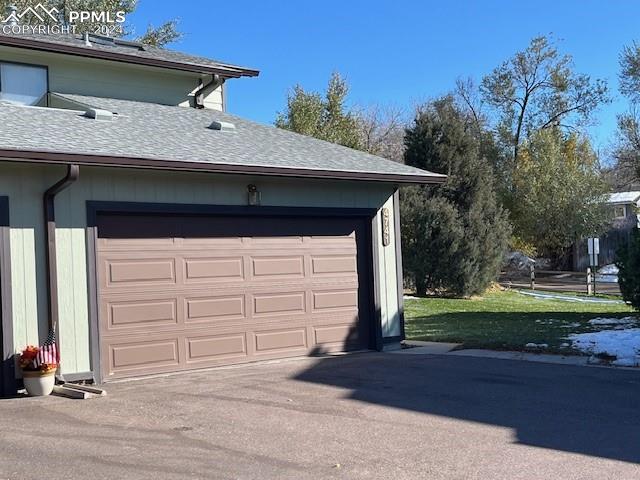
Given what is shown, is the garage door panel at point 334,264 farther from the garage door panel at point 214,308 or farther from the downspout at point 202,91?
the downspout at point 202,91

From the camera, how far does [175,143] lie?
1105 centimetres

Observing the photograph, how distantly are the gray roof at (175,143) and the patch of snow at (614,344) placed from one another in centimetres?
372

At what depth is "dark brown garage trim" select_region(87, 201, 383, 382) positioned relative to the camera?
973 cm

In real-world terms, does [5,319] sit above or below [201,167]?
below

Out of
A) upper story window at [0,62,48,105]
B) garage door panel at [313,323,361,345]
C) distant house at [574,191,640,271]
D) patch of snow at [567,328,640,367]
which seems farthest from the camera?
distant house at [574,191,640,271]

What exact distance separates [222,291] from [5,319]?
3187 millimetres

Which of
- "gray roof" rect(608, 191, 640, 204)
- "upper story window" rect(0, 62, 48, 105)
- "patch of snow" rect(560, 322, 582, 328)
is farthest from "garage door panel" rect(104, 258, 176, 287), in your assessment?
"gray roof" rect(608, 191, 640, 204)

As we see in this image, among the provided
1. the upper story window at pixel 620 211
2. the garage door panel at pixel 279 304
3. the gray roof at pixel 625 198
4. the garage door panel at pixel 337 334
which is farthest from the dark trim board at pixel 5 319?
the gray roof at pixel 625 198

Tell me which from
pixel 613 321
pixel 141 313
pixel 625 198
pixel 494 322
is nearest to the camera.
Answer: pixel 141 313

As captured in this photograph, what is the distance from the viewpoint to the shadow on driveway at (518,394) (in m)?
6.59

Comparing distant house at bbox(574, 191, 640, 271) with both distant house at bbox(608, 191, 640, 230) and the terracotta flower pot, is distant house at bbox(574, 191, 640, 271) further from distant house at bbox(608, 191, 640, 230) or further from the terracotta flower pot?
the terracotta flower pot

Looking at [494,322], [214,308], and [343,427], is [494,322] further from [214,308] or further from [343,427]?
[343,427]

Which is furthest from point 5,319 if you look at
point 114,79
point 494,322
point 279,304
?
point 494,322

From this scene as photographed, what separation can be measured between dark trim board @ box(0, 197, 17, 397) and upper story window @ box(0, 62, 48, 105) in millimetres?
4729
